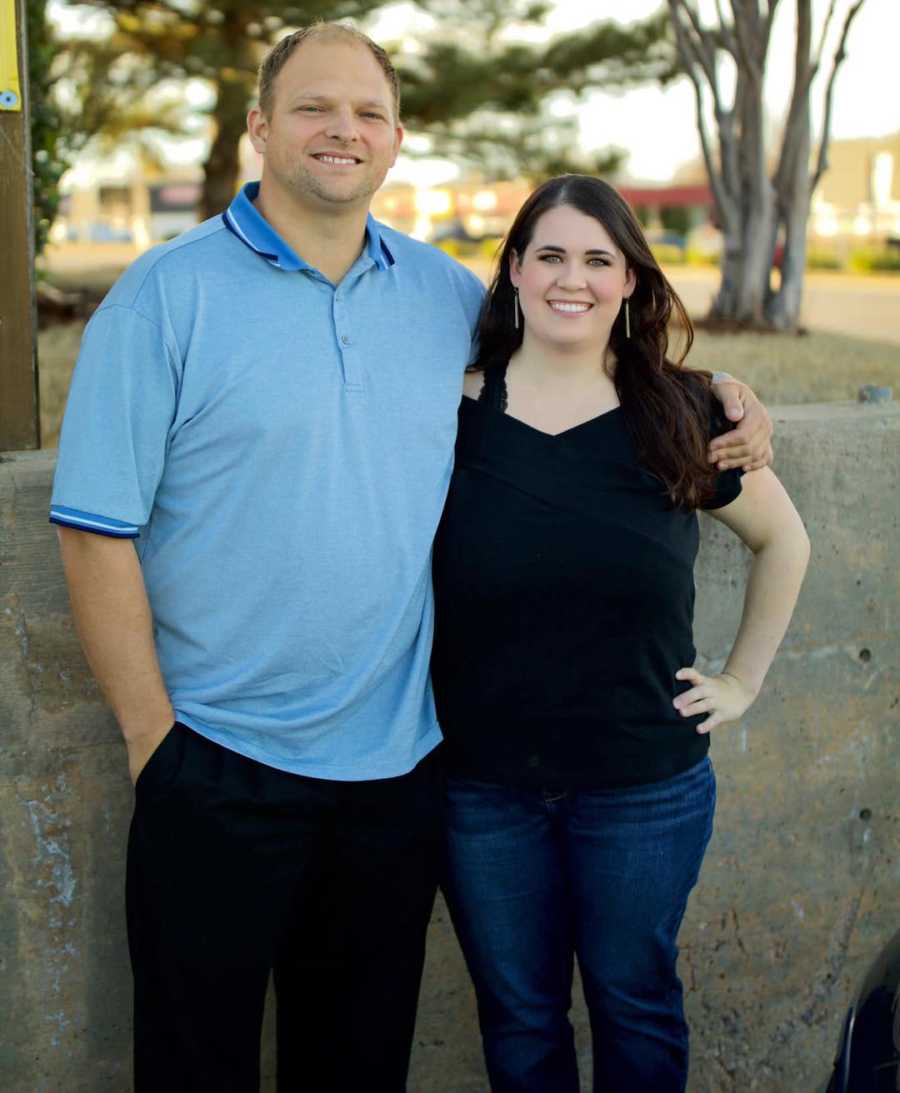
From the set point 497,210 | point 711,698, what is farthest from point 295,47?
point 497,210

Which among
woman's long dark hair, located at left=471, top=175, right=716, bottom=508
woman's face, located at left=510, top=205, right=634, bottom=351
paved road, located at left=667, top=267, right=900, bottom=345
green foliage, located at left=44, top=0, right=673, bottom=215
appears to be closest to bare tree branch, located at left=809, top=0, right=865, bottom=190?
paved road, located at left=667, top=267, right=900, bottom=345

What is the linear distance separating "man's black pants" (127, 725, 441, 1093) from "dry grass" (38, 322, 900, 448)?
182cm

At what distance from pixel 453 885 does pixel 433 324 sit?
1193 millimetres

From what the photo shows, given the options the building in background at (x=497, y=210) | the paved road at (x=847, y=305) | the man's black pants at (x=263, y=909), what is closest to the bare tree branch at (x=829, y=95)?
the paved road at (x=847, y=305)

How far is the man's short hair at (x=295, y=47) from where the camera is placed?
2.53 m

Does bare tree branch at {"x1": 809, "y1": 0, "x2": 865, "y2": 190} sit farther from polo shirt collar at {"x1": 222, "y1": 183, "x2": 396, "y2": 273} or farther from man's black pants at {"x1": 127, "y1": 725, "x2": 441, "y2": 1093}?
man's black pants at {"x1": 127, "y1": 725, "x2": 441, "y2": 1093}

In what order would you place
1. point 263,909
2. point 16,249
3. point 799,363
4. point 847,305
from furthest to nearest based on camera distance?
point 847,305
point 799,363
point 16,249
point 263,909

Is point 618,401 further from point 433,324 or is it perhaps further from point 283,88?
point 283,88

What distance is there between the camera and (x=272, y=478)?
7.77 ft

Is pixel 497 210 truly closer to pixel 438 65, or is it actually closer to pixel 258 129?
pixel 438 65

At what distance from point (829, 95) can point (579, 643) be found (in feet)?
20.8

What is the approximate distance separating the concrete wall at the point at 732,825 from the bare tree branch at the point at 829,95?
468 centimetres

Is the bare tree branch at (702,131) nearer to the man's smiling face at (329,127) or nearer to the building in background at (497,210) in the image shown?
the man's smiling face at (329,127)

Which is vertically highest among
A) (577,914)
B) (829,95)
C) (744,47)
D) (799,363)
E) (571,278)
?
(744,47)
